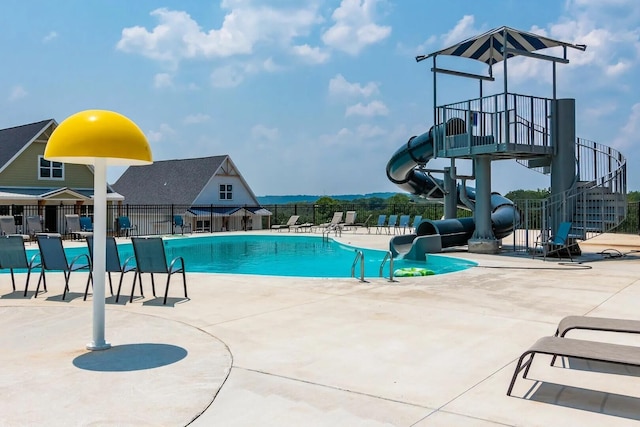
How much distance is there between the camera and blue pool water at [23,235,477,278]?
14.0m

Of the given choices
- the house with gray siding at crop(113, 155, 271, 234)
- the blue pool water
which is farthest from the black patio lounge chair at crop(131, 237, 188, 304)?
the house with gray siding at crop(113, 155, 271, 234)

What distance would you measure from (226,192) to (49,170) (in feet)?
36.7

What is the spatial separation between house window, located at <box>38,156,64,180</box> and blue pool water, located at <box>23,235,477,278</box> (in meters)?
8.94

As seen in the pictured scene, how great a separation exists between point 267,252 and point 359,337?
13943 millimetres

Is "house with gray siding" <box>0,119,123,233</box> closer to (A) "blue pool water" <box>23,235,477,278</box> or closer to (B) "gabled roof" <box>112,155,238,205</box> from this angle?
(B) "gabled roof" <box>112,155,238,205</box>

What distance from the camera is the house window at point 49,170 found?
25.8 meters

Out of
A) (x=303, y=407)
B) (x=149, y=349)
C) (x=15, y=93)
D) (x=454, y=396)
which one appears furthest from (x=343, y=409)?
(x=15, y=93)

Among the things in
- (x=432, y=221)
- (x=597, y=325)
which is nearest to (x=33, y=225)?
(x=432, y=221)

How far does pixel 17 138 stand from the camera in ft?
86.1

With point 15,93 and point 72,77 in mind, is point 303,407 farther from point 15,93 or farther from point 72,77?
point 15,93

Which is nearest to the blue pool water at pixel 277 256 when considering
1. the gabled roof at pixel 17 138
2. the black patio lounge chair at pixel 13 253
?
the black patio lounge chair at pixel 13 253

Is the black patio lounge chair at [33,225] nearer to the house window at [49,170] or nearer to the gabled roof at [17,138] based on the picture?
the gabled roof at [17,138]

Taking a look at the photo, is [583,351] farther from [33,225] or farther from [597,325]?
[33,225]

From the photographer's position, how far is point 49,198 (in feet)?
77.7
